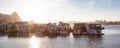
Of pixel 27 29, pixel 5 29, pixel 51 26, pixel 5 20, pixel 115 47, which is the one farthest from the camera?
pixel 5 20

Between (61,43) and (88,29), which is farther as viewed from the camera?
(88,29)

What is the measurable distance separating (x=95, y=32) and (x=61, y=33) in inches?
793

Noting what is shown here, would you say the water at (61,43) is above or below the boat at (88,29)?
below

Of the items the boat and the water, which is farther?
the boat

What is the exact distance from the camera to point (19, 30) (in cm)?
12156

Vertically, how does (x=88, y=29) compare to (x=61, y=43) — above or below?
above

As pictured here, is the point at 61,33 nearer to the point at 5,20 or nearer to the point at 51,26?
the point at 51,26

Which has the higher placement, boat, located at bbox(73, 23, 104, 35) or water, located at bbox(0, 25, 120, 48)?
boat, located at bbox(73, 23, 104, 35)

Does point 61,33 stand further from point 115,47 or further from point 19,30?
point 115,47

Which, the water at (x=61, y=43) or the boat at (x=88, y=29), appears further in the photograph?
the boat at (x=88, y=29)

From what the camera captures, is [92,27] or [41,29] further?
[41,29]

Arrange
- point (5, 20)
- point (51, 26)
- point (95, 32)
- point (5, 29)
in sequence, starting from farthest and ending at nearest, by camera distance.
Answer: point (5, 20) < point (5, 29) < point (51, 26) < point (95, 32)

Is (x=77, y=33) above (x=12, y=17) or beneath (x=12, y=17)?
beneath

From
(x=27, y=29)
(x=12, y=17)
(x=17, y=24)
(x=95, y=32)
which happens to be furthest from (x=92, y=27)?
(x=12, y=17)
